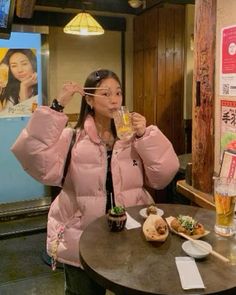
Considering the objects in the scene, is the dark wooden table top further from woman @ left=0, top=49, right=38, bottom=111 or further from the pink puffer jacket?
woman @ left=0, top=49, right=38, bottom=111

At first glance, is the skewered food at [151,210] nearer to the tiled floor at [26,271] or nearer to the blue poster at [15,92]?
the tiled floor at [26,271]

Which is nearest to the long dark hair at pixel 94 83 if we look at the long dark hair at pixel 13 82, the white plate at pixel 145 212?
the white plate at pixel 145 212

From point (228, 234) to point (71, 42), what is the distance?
4165mm

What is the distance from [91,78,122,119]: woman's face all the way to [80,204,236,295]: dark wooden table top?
0.61 metres

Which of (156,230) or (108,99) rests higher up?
(108,99)

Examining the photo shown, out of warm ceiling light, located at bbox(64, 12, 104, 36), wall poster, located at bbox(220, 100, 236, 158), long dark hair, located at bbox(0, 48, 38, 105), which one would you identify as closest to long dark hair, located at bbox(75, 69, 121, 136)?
wall poster, located at bbox(220, 100, 236, 158)

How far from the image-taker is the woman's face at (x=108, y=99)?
1.93 meters

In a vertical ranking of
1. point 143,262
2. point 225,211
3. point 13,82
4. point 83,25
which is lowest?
point 143,262

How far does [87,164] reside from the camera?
1.84 meters

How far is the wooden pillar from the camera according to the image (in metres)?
1.99

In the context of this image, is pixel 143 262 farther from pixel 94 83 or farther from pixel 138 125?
pixel 94 83

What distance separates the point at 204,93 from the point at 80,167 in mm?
821

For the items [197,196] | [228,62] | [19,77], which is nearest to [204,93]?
[228,62]

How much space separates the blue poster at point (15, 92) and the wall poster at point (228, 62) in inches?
131
